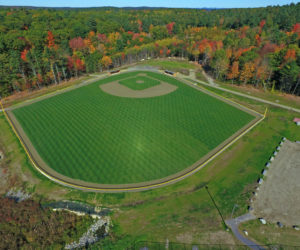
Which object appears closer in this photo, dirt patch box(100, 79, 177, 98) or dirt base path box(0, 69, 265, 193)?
dirt base path box(0, 69, 265, 193)

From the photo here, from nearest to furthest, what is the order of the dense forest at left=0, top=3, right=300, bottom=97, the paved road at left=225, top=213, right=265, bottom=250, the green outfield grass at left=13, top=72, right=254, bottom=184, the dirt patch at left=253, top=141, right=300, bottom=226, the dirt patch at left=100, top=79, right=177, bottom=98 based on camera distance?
1. the paved road at left=225, top=213, right=265, bottom=250
2. the dirt patch at left=253, top=141, right=300, bottom=226
3. the green outfield grass at left=13, top=72, right=254, bottom=184
4. the dirt patch at left=100, top=79, right=177, bottom=98
5. the dense forest at left=0, top=3, right=300, bottom=97

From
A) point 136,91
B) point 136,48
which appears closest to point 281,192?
point 136,91

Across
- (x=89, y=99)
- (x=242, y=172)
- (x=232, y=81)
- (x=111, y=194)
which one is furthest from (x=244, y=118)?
(x=89, y=99)

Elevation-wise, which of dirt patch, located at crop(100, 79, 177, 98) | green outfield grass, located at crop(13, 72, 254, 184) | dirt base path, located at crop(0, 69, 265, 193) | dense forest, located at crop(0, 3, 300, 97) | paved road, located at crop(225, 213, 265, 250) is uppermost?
dense forest, located at crop(0, 3, 300, 97)

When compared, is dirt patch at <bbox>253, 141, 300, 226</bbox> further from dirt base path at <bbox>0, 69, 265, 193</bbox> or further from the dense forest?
the dense forest

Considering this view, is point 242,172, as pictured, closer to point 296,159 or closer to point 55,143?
point 296,159

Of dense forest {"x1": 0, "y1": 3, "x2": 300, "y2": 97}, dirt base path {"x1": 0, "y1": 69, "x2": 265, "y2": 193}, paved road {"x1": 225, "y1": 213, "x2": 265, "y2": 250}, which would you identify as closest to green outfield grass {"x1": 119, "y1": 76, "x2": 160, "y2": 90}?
dense forest {"x1": 0, "y1": 3, "x2": 300, "y2": 97}
